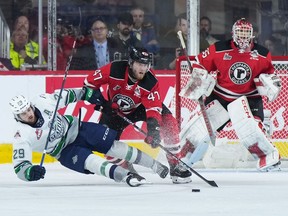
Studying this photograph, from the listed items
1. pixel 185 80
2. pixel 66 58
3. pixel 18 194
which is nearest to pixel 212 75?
pixel 185 80

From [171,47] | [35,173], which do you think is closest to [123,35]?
[171,47]

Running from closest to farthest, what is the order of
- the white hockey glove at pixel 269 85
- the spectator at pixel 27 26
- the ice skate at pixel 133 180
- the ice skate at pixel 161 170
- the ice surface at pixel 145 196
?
the ice surface at pixel 145 196
the ice skate at pixel 133 180
the ice skate at pixel 161 170
the white hockey glove at pixel 269 85
the spectator at pixel 27 26

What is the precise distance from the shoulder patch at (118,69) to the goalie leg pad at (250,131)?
2.62 ft

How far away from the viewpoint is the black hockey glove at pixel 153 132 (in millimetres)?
7668

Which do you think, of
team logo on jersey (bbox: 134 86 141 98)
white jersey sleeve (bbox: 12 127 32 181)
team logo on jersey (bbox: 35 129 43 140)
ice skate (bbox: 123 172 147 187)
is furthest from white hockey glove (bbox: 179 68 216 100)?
white jersey sleeve (bbox: 12 127 32 181)

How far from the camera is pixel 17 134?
723cm

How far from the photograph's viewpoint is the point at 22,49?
32.1ft

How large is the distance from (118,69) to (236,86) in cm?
86

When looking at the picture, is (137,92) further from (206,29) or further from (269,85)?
(206,29)

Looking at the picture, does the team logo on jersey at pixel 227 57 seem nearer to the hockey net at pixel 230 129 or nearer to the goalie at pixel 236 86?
the goalie at pixel 236 86

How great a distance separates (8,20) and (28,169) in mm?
2855

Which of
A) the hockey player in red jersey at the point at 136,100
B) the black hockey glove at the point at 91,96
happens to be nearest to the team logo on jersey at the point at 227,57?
the hockey player in red jersey at the point at 136,100

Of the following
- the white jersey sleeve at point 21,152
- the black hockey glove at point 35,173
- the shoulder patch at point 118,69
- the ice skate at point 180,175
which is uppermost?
the shoulder patch at point 118,69

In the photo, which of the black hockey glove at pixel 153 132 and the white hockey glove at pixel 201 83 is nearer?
the black hockey glove at pixel 153 132
